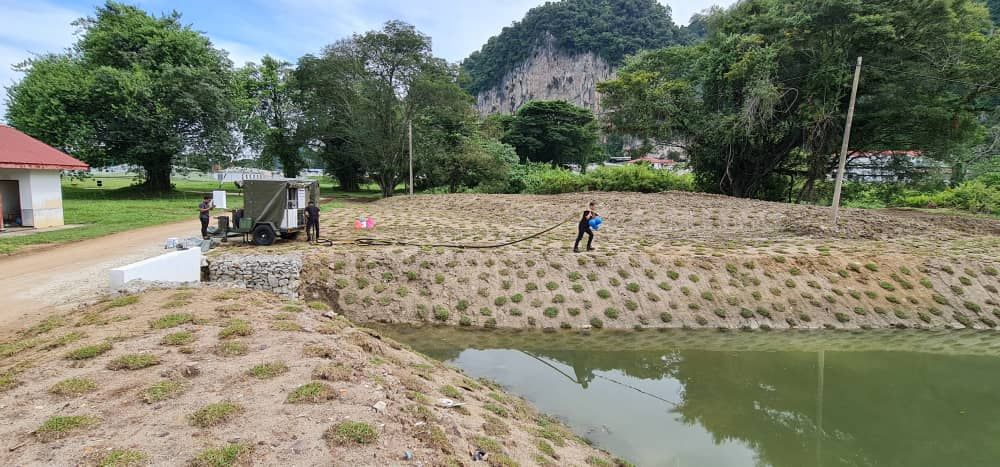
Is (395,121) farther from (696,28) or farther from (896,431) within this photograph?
(696,28)

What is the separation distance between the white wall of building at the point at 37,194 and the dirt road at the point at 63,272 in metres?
3.94

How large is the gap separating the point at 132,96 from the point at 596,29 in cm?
11630

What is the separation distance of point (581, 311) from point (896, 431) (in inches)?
273

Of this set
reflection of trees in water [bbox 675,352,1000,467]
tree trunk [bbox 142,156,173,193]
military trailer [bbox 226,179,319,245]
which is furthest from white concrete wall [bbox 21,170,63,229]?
reflection of trees in water [bbox 675,352,1000,467]

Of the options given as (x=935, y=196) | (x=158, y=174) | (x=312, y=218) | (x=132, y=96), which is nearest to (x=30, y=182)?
(x=312, y=218)

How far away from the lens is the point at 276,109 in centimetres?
4400

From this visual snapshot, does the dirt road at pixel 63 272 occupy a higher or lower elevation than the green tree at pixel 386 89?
lower

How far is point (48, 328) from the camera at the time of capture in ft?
23.6

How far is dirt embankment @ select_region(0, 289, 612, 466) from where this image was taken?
4094mm

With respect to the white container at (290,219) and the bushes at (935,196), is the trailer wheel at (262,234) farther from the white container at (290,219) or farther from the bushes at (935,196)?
the bushes at (935,196)

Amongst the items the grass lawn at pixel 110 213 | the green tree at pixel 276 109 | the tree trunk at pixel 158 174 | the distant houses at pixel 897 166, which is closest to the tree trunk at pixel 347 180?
the green tree at pixel 276 109

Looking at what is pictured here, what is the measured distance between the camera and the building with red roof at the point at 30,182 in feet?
54.6

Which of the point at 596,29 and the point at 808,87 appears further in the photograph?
the point at 596,29

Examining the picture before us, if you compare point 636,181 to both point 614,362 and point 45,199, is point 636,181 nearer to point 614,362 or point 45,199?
point 614,362
